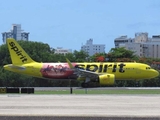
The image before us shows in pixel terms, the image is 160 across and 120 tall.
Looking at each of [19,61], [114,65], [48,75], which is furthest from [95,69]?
[19,61]

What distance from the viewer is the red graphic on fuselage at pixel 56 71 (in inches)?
2362

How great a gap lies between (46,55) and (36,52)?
4.14 metres

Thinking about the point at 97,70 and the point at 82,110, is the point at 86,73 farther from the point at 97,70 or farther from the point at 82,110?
the point at 82,110

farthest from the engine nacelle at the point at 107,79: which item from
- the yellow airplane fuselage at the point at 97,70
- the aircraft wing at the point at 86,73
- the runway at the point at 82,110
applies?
the runway at the point at 82,110

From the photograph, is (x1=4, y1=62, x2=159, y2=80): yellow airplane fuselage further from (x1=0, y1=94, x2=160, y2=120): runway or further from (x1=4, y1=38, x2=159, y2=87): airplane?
(x1=0, y1=94, x2=160, y2=120): runway

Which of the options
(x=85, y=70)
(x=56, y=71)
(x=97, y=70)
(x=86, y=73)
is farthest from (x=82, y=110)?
(x=56, y=71)

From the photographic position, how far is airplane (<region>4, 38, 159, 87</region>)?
192 ft

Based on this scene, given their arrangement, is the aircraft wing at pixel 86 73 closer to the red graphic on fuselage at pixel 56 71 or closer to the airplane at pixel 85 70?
the airplane at pixel 85 70

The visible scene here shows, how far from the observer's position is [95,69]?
59.8m

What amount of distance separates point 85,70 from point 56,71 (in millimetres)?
3985

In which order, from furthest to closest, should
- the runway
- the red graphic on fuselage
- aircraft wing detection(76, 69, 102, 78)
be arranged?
1. the red graphic on fuselage
2. aircraft wing detection(76, 69, 102, 78)
3. the runway

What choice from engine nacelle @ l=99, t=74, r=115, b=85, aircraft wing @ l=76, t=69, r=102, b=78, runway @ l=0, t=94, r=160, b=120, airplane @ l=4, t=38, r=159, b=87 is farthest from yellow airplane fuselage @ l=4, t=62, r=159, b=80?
runway @ l=0, t=94, r=160, b=120

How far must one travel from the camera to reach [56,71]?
60438mm

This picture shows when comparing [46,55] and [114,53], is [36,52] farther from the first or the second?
[114,53]
